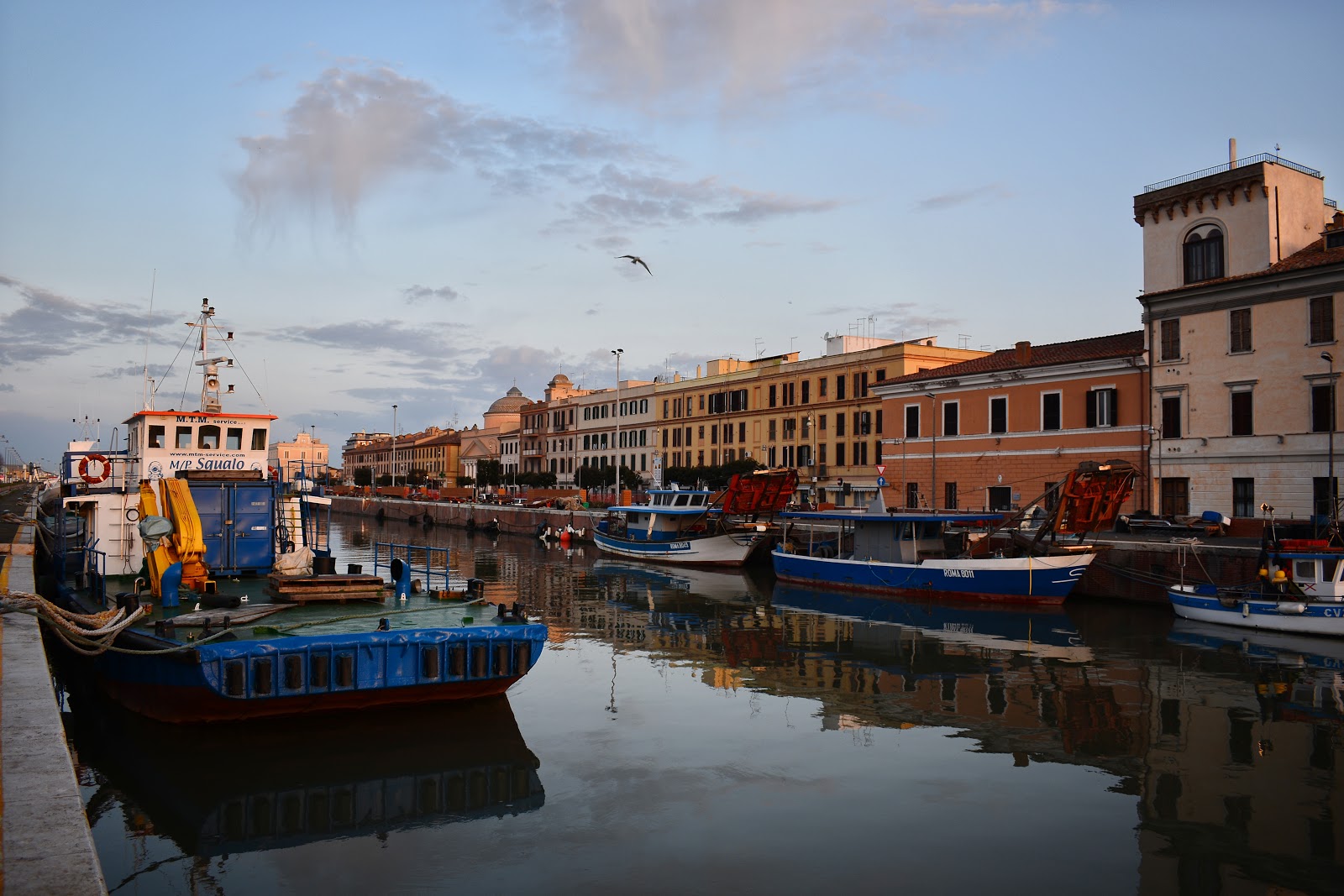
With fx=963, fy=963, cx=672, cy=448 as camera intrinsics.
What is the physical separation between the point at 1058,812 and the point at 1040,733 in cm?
410

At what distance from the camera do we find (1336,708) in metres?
18.0

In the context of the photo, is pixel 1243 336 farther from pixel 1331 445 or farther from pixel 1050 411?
pixel 1050 411

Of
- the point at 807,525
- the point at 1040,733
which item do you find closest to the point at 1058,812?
the point at 1040,733

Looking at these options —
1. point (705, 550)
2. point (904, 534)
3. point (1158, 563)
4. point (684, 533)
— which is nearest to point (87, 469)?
point (904, 534)

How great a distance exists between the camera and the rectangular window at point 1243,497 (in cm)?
3634

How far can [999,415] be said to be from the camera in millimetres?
47031

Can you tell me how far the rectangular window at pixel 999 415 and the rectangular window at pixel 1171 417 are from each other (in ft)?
26.5

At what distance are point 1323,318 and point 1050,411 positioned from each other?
12.1m

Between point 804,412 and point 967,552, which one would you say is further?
point 804,412

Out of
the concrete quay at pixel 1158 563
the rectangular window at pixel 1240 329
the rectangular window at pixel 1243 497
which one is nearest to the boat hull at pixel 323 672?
the concrete quay at pixel 1158 563

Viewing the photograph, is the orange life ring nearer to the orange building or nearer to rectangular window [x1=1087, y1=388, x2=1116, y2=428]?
the orange building

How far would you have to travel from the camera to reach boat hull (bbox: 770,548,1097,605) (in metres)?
32.1

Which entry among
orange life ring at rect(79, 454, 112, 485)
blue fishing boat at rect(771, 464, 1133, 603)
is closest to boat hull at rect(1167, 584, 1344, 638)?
blue fishing boat at rect(771, 464, 1133, 603)

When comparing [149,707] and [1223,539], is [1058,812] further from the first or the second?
[1223,539]
